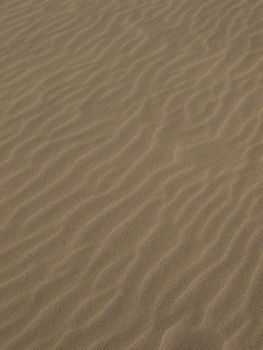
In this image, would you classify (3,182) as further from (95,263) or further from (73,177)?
(95,263)

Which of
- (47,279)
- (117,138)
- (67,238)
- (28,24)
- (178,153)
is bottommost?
(47,279)

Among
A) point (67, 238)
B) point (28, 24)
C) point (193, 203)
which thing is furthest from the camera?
point (28, 24)

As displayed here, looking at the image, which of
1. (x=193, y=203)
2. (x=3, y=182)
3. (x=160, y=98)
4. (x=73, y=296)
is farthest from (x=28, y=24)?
(x=73, y=296)

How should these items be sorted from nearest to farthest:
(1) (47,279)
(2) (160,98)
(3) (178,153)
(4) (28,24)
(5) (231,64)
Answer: (1) (47,279) → (3) (178,153) → (2) (160,98) → (5) (231,64) → (4) (28,24)

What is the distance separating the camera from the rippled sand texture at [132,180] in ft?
10.3

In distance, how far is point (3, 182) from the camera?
3971 millimetres

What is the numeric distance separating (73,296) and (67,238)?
45 centimetres

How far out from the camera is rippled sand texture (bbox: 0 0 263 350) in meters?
3.15

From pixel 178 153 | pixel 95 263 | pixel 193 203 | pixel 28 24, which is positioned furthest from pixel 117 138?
pixel 28 24

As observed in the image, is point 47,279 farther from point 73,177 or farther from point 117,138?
point 117,138

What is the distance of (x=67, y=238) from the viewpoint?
3.57m

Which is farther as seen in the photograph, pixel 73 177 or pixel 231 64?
pixel 231 64

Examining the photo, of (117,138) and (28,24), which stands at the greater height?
(28,24)

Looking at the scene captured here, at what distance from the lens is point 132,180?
157 inches
